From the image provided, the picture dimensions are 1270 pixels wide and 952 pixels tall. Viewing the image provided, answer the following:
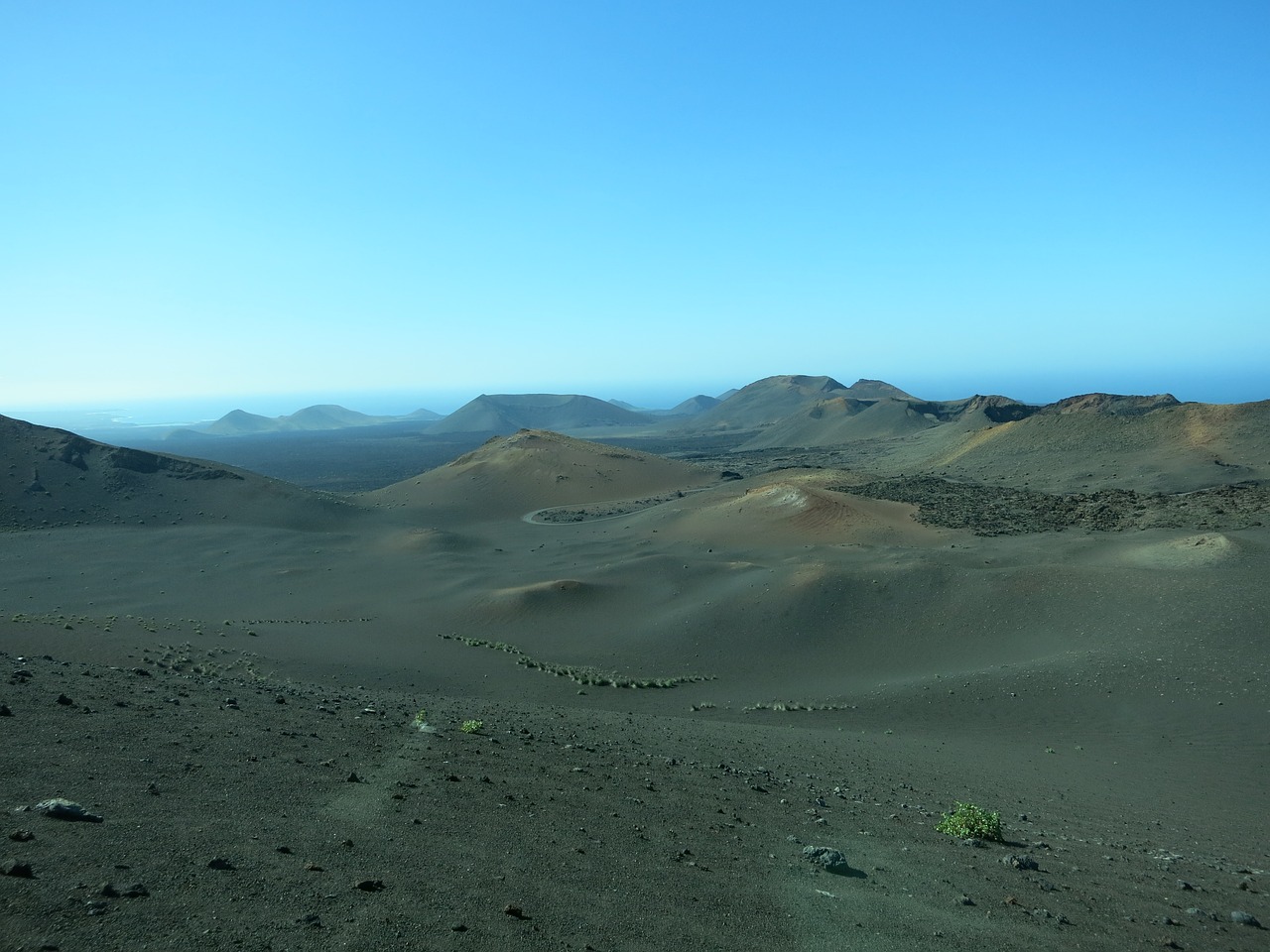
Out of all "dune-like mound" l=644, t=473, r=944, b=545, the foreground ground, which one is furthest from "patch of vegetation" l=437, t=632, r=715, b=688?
"dune-like mound" l=644, t=473, r=944, b=545

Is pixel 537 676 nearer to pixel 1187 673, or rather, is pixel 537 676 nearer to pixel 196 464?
pixel 1187 673

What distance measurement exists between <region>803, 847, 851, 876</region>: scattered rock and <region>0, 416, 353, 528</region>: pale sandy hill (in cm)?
4058

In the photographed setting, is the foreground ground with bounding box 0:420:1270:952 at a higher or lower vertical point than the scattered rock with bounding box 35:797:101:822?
lower

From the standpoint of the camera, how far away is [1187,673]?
17.4 metres

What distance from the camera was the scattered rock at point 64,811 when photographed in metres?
5.77

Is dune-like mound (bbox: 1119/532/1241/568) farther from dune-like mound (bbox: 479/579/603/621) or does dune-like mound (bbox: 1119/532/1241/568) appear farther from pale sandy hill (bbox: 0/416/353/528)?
pale sandy hill (bbox: 0/416/353/528)

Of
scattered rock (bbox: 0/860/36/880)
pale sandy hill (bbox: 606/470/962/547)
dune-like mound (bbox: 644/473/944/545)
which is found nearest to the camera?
scattered rock (bbox: 0/860/36/880)

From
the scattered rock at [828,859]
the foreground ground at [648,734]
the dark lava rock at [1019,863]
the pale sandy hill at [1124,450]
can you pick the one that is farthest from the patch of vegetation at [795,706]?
the pale sandy hill at [1124,450]

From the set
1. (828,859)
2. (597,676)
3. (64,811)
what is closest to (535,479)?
(597,676)

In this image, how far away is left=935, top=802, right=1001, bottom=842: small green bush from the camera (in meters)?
8.76

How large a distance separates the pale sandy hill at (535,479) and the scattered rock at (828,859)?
4834 cm

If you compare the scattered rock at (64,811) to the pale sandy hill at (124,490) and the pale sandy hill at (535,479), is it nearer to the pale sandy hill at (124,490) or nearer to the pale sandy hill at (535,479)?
the pale sandy hill at (124,490)

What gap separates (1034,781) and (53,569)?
3328 cm

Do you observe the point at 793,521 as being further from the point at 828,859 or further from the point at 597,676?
the point at 828,859
